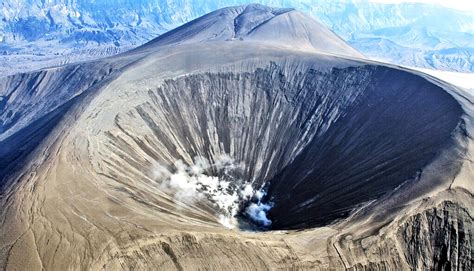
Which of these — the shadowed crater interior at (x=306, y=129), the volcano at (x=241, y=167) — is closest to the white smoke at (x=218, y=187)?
the volcano at (x=241, y=167)

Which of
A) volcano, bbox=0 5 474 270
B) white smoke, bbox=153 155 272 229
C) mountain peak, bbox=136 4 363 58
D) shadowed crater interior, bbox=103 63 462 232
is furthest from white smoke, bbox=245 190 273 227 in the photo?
mountain peak, bbox=136 4 363 58

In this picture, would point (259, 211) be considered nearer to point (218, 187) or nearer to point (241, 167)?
point (218, 187)

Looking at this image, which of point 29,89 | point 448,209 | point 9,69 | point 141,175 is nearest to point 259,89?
point 141,175

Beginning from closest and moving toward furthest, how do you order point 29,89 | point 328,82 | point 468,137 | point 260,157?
point 468,137, point 260,157, point 328,82, point 29,89

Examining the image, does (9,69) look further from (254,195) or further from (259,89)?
(254,195)

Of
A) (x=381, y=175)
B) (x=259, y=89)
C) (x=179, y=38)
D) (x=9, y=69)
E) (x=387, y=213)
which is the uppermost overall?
(x=9, y=69)

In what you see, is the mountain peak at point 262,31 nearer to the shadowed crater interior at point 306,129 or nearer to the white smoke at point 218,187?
the shadowed crater interior at point 306,129
